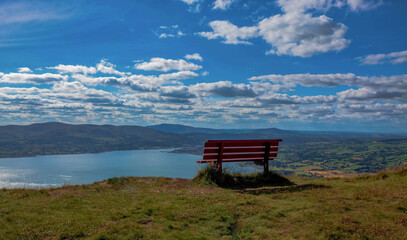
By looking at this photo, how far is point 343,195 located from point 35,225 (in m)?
9.80

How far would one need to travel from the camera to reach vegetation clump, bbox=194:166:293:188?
40.2 feet

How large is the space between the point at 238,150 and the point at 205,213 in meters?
5.96

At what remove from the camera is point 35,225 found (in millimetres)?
6578

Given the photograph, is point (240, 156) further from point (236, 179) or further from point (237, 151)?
point (236, 179)

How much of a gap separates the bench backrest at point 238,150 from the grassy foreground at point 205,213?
2.05 meters

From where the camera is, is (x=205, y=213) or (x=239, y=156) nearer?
(x=205, y=213)

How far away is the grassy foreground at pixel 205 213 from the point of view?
19.7 feet

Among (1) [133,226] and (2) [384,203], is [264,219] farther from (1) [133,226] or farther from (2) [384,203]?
(2) [384,203]

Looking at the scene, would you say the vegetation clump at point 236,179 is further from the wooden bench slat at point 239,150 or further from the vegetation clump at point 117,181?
the vegetation clump at point 117,181

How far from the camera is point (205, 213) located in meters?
7.67

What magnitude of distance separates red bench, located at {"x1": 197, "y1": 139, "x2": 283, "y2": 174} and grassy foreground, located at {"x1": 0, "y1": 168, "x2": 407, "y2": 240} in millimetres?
1963

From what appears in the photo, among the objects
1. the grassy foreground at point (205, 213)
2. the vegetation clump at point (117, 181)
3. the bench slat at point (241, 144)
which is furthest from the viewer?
the bench slat at point (241, 144)

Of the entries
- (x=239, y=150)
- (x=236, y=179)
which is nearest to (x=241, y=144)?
(x=239, y=150)

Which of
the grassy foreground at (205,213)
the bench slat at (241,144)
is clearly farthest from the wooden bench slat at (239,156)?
the grassy foreground at (205,213)
